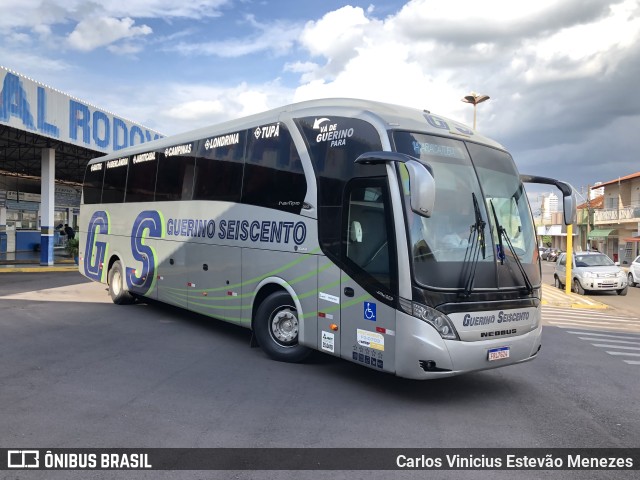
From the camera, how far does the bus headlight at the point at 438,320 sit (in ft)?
17.3

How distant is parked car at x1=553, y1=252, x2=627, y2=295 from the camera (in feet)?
62.0

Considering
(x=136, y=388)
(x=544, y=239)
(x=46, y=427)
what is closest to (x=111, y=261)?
(x=136, y=388)

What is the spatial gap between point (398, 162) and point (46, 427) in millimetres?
4342

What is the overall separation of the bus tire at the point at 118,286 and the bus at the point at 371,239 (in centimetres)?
368

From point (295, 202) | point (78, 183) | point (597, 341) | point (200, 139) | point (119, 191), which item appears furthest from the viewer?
point (78, 183)

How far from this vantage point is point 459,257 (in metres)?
5.46

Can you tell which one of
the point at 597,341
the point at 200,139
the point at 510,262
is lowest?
the point at 597,341

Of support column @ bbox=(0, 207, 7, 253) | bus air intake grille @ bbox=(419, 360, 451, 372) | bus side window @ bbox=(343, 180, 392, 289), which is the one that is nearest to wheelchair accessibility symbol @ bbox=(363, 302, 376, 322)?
bus side window @ bbox=(343, 180, 392, 289)

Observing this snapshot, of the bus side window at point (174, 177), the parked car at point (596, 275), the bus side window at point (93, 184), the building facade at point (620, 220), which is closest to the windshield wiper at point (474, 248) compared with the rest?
the bus side window at point (174, 177)

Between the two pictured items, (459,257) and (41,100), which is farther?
(41,100)

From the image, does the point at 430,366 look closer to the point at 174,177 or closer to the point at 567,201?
the point at 567,201

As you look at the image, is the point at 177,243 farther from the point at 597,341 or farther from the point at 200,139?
the point at 597,341

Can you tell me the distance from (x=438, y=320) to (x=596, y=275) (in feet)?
54.4

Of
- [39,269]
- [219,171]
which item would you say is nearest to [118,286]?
[219,171]
